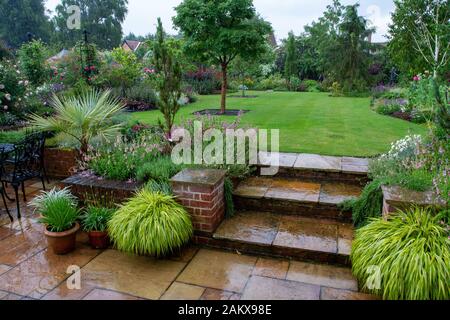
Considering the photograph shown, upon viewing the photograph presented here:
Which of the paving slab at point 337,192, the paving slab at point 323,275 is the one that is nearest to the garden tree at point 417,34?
the paving slab at point 337,192

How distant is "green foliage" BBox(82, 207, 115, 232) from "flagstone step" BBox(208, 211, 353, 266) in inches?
41.7

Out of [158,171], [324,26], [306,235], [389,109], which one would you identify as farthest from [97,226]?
[324,26]

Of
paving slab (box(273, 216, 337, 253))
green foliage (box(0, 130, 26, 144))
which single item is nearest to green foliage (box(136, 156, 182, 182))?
paving slab (box(273, 216, 337, 253))

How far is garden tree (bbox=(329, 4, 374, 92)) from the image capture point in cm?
1683

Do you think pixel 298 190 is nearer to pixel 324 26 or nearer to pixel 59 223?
pixel 59 223

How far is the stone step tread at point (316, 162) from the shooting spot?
13.5 ft

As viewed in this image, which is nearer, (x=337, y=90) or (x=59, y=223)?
(x=59, y=223)

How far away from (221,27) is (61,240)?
6.82 meters

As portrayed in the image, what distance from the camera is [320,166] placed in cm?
425

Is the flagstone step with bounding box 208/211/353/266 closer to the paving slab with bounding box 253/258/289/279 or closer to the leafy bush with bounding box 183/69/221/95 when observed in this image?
the paving slab with bounding box 253/258/289/279

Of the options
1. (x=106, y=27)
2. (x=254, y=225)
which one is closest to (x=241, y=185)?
(x=254, y=225)

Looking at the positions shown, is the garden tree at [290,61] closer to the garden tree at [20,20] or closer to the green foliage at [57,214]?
the green foliage at [57,214]

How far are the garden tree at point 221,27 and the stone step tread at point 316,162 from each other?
14.3 feet

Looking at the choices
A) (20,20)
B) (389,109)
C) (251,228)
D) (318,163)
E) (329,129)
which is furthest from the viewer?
(20,20)
